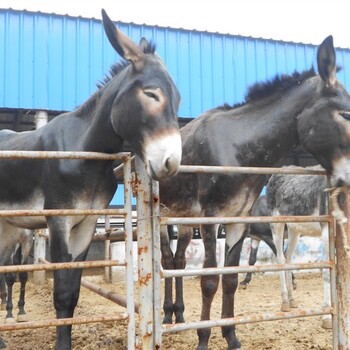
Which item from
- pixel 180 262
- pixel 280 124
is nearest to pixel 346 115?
pixel 280 124

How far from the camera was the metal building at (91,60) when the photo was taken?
414 inches

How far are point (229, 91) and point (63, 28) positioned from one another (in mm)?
4513

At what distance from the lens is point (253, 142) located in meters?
4.05

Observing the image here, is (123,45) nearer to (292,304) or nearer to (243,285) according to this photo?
(292,304)

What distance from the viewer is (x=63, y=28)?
430 inches

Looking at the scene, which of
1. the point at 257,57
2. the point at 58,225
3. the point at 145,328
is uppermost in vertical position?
the point at 257,57

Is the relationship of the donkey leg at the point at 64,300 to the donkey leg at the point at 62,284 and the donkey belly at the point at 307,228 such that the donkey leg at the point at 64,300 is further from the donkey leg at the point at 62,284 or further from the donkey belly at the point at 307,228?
the donkey belly at the point at 307,228

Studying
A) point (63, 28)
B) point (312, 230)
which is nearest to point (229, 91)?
point (63, 28)

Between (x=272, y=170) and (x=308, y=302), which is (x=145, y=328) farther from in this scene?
(x=308, y=302)

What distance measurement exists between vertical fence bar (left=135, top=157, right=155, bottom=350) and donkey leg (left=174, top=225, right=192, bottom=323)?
98.8 inches

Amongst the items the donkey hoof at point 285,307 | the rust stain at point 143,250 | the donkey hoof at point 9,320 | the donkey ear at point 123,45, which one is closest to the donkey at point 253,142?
the rust stain at point 143,250

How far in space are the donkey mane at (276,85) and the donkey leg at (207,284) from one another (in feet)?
4.31

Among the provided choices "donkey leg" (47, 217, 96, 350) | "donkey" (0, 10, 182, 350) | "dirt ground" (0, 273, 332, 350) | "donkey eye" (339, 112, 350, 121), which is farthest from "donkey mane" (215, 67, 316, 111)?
"dirt ground" (0, 273, 332, 350)

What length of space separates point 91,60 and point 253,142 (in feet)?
26.0
